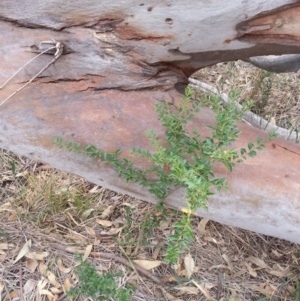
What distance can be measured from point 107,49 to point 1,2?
0.35 m

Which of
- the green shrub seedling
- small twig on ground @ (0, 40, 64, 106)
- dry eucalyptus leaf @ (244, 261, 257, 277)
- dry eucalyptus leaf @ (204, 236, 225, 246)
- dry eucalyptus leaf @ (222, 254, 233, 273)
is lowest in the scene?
dry eucalyptus leaf @ (244, 261, 257, 277)

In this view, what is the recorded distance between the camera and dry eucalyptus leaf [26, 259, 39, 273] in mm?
2031

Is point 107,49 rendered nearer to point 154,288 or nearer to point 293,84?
point 154,288

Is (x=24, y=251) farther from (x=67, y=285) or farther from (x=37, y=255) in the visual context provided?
(x=67, y=285)

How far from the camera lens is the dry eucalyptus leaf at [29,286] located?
1.96 meters

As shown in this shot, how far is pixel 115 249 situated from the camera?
82.7 inches

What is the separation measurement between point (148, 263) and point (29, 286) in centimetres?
47

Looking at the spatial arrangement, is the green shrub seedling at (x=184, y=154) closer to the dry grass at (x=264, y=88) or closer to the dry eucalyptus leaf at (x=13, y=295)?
the dry eucalyptus leaf at (x=13, y=295)

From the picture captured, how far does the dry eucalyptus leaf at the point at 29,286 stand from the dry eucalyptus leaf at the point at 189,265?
0.61 m

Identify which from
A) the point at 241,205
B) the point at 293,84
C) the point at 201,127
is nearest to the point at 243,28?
the point at 201,127

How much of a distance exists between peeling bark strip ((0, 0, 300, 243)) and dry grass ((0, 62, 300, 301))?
58 centimetres

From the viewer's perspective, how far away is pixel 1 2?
1.49 m

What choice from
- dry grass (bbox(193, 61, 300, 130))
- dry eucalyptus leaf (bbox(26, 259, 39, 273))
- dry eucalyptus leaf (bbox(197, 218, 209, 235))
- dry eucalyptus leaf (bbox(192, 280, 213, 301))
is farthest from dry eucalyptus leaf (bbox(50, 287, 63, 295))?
dry grass (bbox(193, 61, 300, 130))

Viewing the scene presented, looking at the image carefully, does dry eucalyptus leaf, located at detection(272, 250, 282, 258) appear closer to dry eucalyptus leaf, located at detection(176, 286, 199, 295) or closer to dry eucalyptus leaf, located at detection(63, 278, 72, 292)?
dry eucalyptus leaf, located at detection(176, 286, 199, 295)
